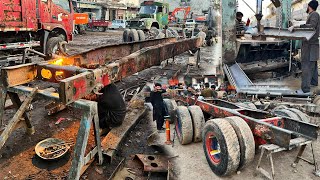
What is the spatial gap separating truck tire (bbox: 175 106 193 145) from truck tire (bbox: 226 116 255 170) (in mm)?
898

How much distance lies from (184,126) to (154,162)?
2.40ft

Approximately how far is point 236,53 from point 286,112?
163 inches

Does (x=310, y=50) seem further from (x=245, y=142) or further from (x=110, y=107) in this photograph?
(x=110, y=107)

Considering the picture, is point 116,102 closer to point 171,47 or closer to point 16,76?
point 16,76

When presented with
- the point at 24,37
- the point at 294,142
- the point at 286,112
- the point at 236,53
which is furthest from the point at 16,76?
the point at 24,37

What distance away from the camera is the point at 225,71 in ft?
24.7

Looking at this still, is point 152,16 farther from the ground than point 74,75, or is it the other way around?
point 152,16

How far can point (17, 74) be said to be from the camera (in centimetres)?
358

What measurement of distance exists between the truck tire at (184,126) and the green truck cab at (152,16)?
51.6ft

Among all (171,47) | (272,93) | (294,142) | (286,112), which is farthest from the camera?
(171,47)

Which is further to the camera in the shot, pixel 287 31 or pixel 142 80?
pixel 142 80

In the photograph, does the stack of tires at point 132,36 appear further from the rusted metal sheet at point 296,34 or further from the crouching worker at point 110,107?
the crouching worker at point 110,107

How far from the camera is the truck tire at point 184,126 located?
4045 millimetres

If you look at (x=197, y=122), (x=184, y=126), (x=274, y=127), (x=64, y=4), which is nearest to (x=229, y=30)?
(x=197, y=122)
